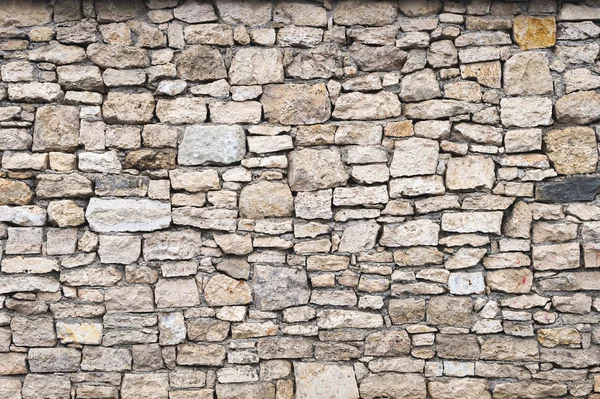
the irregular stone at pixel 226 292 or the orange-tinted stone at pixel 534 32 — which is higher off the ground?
the orange-tinted stone at pixel 534 32

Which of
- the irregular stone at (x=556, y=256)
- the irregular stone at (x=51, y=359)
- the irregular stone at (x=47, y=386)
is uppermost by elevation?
the irregular stone at (x=556, y=256)

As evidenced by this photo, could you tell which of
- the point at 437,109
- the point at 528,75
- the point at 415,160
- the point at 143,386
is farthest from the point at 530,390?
the point at 143,386

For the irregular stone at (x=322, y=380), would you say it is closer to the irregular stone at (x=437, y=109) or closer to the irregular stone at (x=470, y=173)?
the irregular stone at (x=470, y=173)

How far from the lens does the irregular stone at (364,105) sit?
3.37m

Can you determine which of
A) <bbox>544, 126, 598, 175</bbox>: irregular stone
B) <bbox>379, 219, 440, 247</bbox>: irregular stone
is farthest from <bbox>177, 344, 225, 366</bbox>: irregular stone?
<bbox>544, 126, 598, 175</bbox>: irregular stone

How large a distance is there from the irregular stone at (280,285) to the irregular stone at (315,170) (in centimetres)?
51

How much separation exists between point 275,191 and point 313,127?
1.48 ft

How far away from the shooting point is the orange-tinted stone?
338cm

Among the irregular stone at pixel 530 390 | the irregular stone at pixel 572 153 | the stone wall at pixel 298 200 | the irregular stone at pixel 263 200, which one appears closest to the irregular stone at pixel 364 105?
the stone wall at pixel 298 200

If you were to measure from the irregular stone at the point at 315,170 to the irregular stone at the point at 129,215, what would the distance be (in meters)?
0.79

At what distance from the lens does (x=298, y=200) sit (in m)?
3.35

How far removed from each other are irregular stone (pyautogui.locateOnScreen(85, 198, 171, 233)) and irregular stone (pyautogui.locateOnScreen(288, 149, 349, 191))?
31.0 inches

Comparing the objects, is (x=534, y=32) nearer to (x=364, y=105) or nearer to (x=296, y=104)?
(x=364, y=105)

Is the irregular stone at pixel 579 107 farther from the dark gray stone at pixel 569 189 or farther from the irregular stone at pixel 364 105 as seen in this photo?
the irregular stone at pixel 364 105
